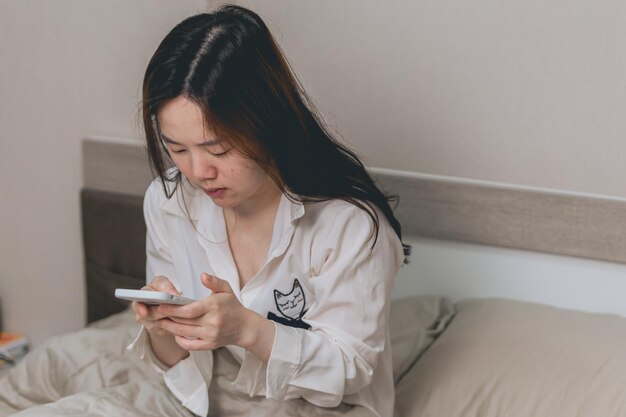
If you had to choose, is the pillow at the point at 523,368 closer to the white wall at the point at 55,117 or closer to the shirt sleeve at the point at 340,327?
the shirt sleeve at the point at 340,327

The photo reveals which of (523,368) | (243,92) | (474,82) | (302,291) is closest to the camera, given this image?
(243,92)

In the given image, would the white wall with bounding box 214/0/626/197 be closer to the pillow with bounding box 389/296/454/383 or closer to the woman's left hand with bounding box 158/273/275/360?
the pillow with bounding box 389/296/454/383

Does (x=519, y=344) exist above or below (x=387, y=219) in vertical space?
below

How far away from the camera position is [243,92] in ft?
4.29

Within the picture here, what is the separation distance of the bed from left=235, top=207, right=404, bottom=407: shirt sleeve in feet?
0.34

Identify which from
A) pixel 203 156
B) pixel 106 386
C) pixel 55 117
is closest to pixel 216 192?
pixel 203 156

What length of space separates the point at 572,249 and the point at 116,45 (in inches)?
46.8

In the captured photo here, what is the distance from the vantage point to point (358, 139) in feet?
6.54

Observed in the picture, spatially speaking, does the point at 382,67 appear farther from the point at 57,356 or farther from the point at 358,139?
the point at 57,356

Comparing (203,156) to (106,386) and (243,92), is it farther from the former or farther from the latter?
(106,386)

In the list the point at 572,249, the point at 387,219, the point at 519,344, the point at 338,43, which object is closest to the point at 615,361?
the point at 519,344

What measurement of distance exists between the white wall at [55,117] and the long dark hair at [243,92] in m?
0.83

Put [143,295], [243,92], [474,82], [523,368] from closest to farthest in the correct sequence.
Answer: [143,295], [243,92], [523,368], [474,82]

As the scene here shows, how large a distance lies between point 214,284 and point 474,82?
2.76ft
